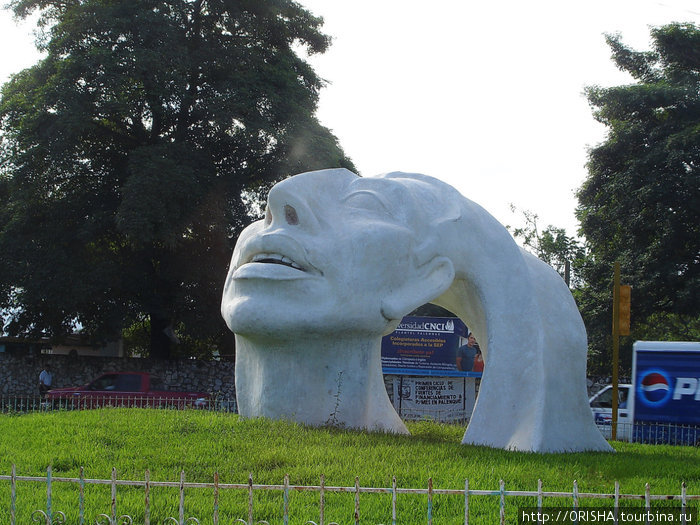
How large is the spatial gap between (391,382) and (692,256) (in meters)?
9.87

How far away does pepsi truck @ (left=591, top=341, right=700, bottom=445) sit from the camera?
16.0m

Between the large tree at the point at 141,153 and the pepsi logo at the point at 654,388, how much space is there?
1074cm

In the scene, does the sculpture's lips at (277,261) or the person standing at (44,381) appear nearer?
the sculpture's lips at (277,261)

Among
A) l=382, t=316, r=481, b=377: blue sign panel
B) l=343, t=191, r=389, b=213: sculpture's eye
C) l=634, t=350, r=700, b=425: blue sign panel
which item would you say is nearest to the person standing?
l=382, t=316, r=481, b=377: blue sign panel

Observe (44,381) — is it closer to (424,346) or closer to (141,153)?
(141,153)

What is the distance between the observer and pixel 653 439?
632 inches

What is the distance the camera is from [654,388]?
16.6 metres

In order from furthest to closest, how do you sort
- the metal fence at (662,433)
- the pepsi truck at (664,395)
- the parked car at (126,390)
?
the parked car at (126,390), the pepsi truck at (664,395), the metal fence at (662,433)

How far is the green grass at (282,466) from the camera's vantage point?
255 inches

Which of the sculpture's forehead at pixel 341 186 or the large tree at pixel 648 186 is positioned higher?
the large tree at pixel 648 186

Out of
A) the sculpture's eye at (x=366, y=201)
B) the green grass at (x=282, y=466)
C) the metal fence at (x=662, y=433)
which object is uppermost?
the sculpture's eye at (x=366, y=201)

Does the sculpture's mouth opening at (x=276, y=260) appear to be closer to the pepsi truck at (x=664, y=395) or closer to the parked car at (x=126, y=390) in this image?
the pepsi truck at (x=664, y=395)

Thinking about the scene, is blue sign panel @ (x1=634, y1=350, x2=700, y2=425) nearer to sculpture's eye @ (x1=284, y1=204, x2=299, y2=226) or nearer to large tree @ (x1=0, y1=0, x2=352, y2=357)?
sculpture's eye @ (x1=284, y1=204, x2=299, y2=226)

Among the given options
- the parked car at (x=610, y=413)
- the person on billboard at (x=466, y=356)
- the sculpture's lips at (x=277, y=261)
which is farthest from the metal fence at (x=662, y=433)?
the sculpture's lips at (x=277, y=261)
